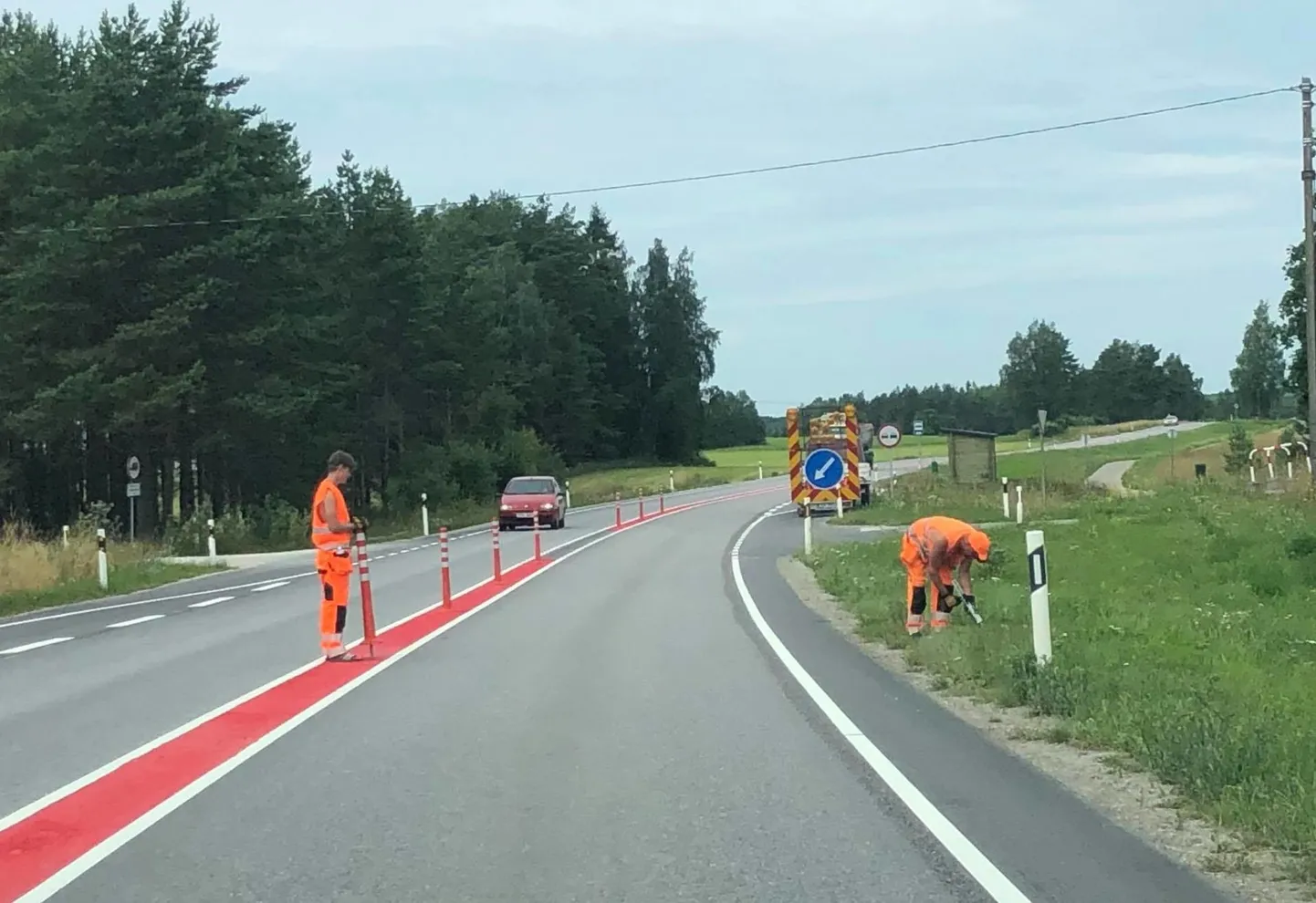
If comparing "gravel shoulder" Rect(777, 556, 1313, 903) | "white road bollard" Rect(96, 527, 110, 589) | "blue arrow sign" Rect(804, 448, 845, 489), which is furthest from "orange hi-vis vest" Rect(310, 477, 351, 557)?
"blue arrow sign" Rect(804, 448, 845, 489)

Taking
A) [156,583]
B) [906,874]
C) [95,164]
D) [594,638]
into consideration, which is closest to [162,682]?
[594,638]

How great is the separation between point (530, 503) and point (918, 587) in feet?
106

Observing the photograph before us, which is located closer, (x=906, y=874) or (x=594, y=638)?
(x=906, y=874)

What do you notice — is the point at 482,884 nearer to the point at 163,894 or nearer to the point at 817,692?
the point at 163,894

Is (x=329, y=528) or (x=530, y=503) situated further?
(x=530, y=503)

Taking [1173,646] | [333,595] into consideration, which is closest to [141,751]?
[333,595]

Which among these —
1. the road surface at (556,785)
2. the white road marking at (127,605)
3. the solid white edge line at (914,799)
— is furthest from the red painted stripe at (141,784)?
the white road marking at (127,605)

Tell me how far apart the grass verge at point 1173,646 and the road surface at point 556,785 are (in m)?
0.70

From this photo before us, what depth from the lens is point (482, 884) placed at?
637 centimetres

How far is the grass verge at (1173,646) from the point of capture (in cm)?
819

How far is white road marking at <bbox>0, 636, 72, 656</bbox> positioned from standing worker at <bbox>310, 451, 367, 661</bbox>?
453 centimetres

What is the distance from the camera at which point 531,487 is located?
48656mm

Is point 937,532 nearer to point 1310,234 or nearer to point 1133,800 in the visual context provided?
point 1133,800

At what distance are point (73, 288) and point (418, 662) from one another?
111 ft
